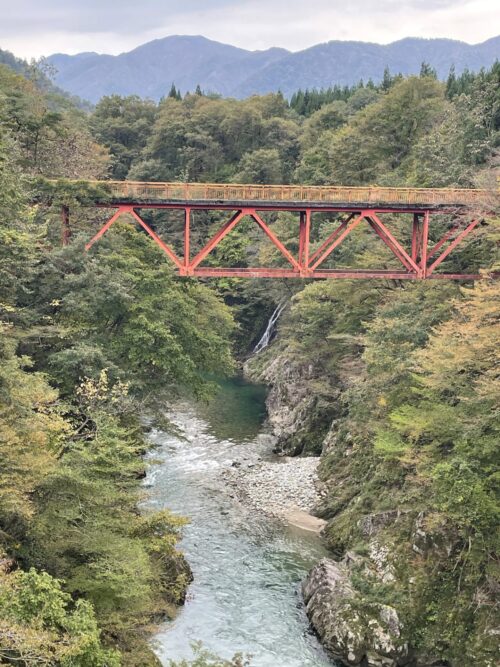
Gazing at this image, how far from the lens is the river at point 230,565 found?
1652 cm

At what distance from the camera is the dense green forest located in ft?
44.1

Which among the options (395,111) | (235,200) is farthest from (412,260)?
(395,111)

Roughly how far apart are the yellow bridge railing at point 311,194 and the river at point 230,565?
10.2m

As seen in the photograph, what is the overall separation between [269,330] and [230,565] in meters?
31.0

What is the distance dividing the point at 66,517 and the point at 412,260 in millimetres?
18616

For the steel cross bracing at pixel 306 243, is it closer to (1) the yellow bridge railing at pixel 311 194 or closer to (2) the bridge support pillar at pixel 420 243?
(2) the bridge support pillar at pixel 420 243

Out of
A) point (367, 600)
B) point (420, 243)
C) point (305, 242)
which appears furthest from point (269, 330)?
point (367, 600)

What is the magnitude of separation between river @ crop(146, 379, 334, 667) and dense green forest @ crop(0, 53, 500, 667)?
1.07 metres

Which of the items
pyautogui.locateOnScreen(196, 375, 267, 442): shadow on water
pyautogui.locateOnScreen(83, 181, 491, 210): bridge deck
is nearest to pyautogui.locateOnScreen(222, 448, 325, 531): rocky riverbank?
pyautogui.locateOnScreen(196, 375, 267, 442): shadow on water

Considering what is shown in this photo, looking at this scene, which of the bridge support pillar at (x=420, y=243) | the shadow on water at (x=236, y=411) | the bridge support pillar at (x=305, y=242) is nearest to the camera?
the bridge support pillar at (x=420, y=243)

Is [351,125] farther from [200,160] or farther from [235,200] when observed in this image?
[235,200]

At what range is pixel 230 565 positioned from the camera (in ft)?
67.1

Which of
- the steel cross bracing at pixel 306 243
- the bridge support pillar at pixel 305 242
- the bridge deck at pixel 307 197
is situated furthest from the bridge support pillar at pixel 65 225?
the bridge support pillar at pixel 305 242

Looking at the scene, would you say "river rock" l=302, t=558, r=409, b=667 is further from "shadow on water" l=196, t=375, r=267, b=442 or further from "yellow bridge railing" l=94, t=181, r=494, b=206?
"yellow bridge railing" l=94, t=181, r=494, b=206
